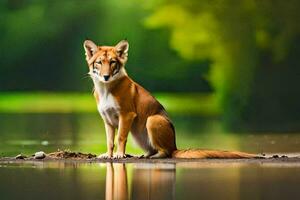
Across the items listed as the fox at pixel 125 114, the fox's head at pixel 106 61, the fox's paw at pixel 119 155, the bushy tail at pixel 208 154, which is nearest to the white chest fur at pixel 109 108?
the fox at pixel 125 114

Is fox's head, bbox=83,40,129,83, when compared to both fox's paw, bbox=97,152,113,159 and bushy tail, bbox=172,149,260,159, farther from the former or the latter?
bushy tail, bbox=172,149,260,159

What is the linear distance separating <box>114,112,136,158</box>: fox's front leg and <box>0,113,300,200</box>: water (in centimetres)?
18

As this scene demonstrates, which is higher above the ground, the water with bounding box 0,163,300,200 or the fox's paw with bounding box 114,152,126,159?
the fox's paw with bounding box 114,152,126,159

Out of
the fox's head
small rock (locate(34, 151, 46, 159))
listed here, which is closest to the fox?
the fox's head

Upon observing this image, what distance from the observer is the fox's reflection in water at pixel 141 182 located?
4191mm

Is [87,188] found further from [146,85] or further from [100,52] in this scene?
[146,85]

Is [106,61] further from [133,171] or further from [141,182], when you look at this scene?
[141,182]

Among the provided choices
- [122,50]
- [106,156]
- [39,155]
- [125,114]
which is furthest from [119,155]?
[122,50]

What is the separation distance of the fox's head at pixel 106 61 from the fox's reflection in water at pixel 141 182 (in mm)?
773

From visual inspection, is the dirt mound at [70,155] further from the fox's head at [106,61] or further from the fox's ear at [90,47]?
the fox's ear at [90,47]

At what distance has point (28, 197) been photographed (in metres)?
Answer: 4.21

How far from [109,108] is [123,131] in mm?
180

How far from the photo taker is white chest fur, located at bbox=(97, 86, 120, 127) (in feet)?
20.6

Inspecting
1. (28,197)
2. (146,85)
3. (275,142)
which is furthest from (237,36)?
(28,197)
